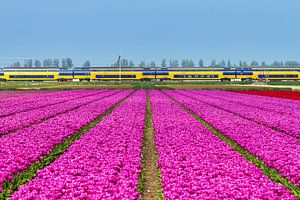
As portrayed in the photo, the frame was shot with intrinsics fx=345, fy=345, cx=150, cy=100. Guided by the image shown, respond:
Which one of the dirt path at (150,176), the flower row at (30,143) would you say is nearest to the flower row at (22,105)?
the flower row at (30,143)

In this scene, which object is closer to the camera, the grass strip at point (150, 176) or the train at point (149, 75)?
the grass strip at point (150, 176)

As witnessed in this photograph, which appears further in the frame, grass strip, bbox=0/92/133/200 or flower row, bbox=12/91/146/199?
grass strip, bbox=0/92/133/200

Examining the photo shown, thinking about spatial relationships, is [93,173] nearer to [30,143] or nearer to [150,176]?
[150,176]

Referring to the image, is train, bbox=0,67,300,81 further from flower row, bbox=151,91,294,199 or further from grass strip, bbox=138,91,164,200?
grass strip, bbox=138,91,164,200

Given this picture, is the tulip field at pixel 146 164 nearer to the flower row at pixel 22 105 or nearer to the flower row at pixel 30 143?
the flower row at pixel 30 143

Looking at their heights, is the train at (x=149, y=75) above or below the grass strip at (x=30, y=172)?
above

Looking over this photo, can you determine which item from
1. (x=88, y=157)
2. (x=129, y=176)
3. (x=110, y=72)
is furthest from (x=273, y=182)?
(x=110, y=72)

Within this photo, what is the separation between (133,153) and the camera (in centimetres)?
1180

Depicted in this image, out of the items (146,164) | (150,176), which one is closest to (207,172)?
(150,176)

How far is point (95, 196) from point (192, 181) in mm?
2458

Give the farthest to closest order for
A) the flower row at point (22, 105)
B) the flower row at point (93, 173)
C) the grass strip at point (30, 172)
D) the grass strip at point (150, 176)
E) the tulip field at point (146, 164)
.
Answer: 1. the flower row at point (22, 105)
2. the grass strip at point (150, 176)
3. the grass strip at point (30, 172)
4. the tulip field at point (146, 164)
5. the flower row at point (93, 173)

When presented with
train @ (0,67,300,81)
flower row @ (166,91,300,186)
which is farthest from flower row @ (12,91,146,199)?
train @ (0,67,300,81)

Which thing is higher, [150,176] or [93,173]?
[93,173]

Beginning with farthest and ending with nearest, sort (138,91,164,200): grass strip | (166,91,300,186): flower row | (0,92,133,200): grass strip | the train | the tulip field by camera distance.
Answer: the train
(166,91,300,186): flower row
(138,91,164,200): grass strip
(0,92,133,200): grass strip
the tulip field
